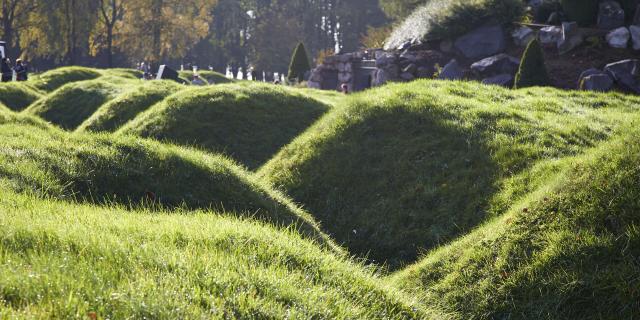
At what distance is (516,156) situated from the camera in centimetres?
1102

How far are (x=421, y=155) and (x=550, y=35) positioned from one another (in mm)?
15085

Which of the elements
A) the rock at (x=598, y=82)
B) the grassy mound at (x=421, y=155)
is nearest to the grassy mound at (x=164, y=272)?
the grassy mound at (x=421, y=155)

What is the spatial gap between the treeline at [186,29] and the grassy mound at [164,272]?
4851cm

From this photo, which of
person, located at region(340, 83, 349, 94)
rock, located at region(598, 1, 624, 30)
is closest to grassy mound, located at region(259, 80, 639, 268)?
rock, located at region(598, 1, 624, 30)

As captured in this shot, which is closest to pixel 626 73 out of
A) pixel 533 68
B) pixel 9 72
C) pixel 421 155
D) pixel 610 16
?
pixel 533 68

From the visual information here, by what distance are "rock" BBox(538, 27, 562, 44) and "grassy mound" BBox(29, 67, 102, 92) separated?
26617 millimetres

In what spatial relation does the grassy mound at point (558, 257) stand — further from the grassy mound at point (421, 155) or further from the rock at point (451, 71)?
the rock at point (451, 71)

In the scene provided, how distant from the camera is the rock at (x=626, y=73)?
19.7m

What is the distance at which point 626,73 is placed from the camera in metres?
20.0

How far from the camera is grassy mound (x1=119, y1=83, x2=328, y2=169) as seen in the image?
16.1 m

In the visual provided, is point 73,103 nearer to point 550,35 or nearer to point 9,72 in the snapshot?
point 9,72

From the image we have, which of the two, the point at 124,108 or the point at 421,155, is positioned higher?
the point at 124,108

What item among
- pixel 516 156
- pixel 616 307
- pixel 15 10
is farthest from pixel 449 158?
pixel 15 10

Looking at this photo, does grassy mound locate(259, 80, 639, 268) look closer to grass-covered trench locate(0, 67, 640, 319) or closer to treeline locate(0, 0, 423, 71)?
grass-covered trench locate(0, 67, 640, 319)
